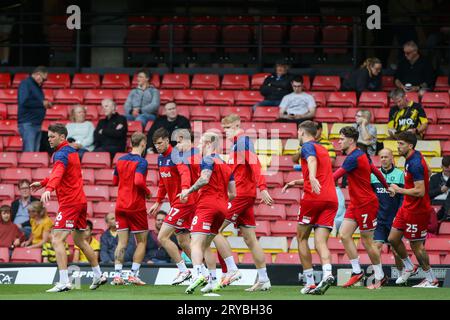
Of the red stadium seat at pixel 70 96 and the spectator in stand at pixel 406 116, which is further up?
the red stadium seat at pixel 70 96

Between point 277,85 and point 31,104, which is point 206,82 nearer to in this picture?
point 277,85

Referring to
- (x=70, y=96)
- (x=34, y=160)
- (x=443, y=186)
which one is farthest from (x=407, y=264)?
(x=70, y=96)

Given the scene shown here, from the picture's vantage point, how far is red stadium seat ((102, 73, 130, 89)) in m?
22.3

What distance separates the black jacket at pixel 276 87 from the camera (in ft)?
68.6

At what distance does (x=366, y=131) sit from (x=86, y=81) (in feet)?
20.3

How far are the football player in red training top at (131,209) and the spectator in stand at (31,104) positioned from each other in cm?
510

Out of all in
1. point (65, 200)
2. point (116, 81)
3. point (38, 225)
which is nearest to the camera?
point (65, 200)

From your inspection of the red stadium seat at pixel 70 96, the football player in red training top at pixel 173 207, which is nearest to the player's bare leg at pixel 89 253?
the football player in red training top at pixel 173 207

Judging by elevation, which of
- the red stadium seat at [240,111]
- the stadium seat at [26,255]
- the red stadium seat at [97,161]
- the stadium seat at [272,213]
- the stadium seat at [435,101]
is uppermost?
the stadium seat at [435,101]

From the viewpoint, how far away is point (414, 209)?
1557 cm

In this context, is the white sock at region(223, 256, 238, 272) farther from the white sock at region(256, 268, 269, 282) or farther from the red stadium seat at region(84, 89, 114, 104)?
the red stadium seat at region(84, 89, 114, 104)

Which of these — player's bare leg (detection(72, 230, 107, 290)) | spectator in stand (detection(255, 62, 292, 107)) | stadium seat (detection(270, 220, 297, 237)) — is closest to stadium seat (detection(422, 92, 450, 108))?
spectator in stand (detection(255, 62, 292, 107))

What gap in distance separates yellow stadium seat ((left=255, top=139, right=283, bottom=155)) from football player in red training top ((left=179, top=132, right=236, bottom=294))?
6263 mm

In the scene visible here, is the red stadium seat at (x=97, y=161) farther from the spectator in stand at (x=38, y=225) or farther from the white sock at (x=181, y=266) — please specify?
the white sock at (x=181, y=266)
